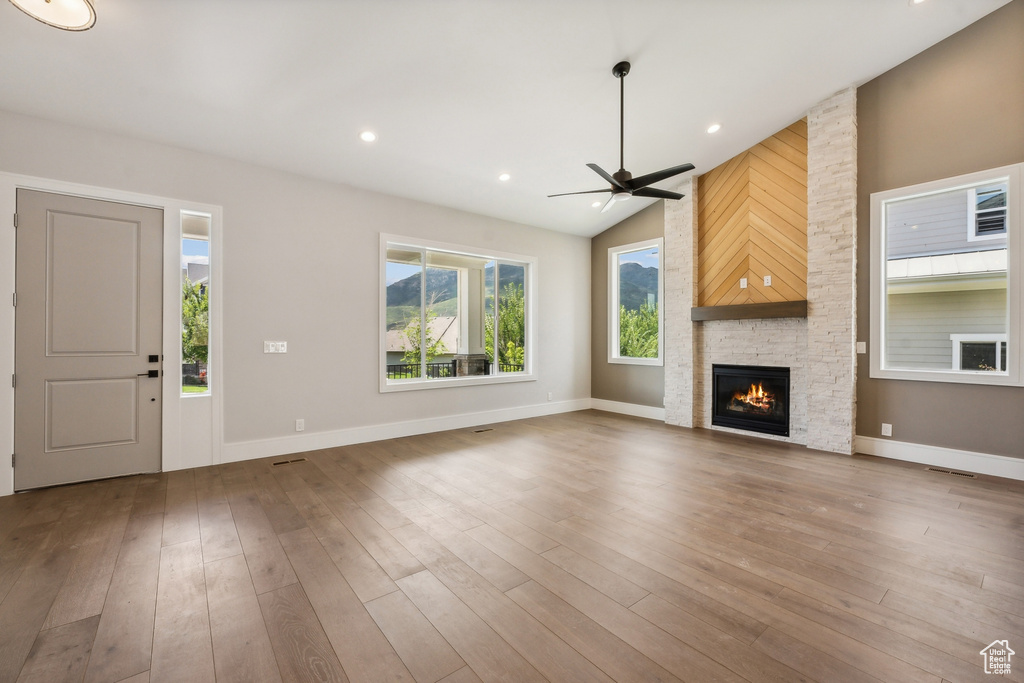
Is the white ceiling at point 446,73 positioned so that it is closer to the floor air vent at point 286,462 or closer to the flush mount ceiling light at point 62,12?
the flush mount ceiling light at point 62,12

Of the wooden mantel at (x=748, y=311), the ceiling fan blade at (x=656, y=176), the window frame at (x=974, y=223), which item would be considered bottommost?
the wooden mantel at (x=748, y=311)

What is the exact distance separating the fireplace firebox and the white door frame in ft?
19.8

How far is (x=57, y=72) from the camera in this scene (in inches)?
123

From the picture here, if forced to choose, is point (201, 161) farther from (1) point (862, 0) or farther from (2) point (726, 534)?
(1) point (862, 0)

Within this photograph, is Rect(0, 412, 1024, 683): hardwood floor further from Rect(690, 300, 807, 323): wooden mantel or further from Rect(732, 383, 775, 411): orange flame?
Rect(690, 300, 807, 323): wooden mantel

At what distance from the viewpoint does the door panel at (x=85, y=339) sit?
359 cm

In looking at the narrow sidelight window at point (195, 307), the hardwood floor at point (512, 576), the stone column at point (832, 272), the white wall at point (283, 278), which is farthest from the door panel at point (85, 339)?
the stone column at point (832, 272)

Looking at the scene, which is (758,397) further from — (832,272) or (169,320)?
(169,320)

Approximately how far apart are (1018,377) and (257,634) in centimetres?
608

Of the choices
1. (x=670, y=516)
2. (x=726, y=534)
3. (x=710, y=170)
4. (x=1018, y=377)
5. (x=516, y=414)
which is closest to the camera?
(x=726, y=534)

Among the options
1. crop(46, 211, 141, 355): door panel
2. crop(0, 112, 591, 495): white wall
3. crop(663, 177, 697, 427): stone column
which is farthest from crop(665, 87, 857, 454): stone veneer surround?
crop(46, 211, 141, 355): door panel

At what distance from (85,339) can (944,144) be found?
27.1 ft

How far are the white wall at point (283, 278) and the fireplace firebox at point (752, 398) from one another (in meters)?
3.60

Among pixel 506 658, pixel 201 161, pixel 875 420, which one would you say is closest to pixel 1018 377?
pixel 875 420
